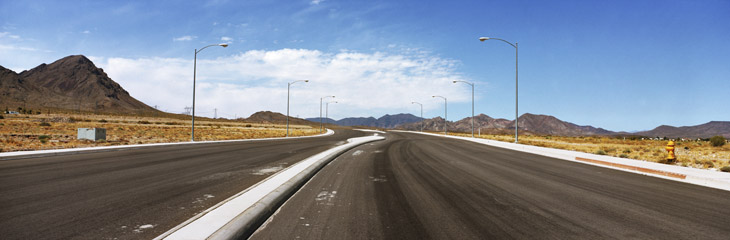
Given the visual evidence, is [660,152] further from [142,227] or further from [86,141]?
[86,141]

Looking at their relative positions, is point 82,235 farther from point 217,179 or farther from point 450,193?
point 450,193

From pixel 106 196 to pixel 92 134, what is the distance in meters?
23.6

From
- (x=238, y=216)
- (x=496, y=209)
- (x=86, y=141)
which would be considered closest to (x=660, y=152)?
(x=496, y=209)

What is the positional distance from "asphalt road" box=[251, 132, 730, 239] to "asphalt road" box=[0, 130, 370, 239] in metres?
1.55

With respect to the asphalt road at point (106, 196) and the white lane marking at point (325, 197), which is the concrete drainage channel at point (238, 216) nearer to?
the asphalt road at point (106, 196)

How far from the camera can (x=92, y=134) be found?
24922mm

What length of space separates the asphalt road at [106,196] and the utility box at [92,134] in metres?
15.9

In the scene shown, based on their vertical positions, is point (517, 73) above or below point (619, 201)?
above

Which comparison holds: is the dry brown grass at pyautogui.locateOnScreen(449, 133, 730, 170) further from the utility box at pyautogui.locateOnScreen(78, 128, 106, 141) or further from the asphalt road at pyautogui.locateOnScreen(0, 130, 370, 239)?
the utility box at pyautogui.locateOnScreen(78, 128, 106, 141)

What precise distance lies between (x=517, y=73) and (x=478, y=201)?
77.9ft

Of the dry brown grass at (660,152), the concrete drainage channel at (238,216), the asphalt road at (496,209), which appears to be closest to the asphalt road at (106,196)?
the concrete drainage channel at (238,216)

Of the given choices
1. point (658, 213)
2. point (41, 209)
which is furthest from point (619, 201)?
point (41, 209)

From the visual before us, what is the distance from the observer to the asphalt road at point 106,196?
4336 millimetres

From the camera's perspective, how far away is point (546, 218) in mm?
5039
